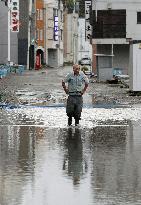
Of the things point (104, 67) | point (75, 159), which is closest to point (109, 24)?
point (104, 67)

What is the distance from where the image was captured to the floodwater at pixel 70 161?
9164 mm

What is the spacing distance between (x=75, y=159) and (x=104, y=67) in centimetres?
3678

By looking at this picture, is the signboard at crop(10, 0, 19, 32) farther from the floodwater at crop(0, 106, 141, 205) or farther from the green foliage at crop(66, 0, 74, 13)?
the green foliage at crop(66, 0, 74, 13)

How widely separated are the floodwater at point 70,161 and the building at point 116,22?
41.1 m

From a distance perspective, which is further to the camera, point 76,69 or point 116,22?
point 116,22

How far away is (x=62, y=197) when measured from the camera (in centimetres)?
904

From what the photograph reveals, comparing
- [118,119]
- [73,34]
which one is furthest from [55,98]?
[73,34]

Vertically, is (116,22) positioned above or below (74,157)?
above

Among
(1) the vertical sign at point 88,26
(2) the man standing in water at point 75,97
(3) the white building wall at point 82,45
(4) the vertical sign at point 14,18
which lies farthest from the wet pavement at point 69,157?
(3) the white building wall at point 82,45

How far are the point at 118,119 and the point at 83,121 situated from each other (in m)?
1.24

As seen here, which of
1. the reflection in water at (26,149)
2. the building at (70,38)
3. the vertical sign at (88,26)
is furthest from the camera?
the building at (70,38)

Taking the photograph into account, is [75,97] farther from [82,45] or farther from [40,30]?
[82,45]

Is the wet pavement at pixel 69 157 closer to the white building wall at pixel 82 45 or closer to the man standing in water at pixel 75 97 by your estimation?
the man standing in water at pixel 75 97

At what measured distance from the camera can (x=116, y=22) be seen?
62.8 metres
